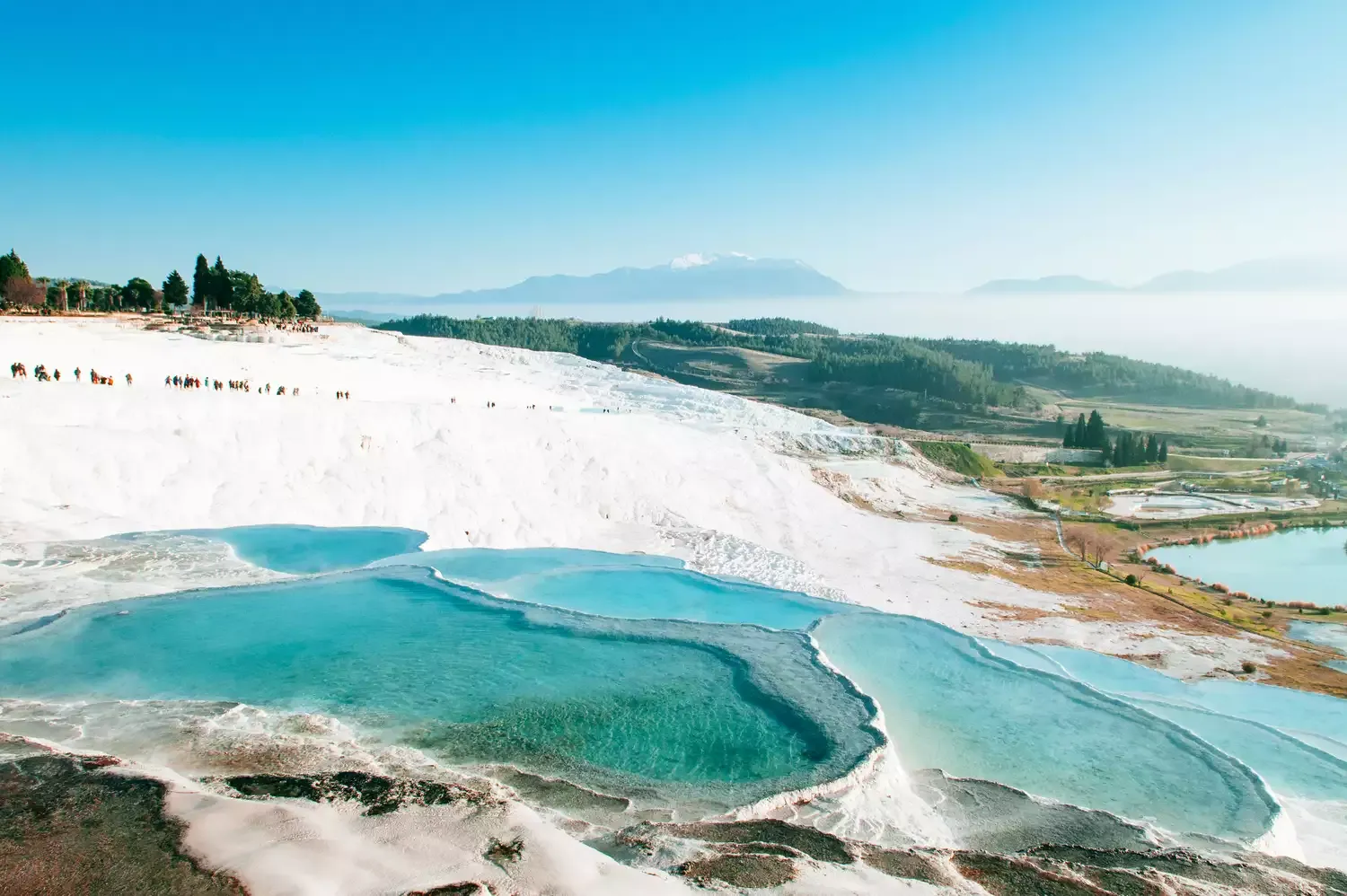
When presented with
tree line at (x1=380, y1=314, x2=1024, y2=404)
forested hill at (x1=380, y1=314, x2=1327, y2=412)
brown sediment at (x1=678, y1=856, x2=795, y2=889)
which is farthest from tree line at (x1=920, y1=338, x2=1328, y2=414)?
brown sediment at (x1=678, y1=856, x2=795, y2=889)

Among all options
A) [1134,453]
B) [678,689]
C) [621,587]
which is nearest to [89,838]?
[678,689]

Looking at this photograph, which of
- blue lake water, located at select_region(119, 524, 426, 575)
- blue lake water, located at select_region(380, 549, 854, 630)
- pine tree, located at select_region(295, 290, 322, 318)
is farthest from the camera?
pine tree, located at select_region(295, 290, 322, 318)

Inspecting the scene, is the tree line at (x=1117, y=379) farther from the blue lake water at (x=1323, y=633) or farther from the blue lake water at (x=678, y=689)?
the blue lake water at (x=678, y=689)

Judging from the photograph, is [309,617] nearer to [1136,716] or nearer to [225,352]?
[1136,716]

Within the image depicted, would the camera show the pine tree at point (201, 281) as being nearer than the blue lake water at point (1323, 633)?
No

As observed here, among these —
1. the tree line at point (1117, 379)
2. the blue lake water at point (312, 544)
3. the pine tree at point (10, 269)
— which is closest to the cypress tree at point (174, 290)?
the pine tree at point (10, 269)

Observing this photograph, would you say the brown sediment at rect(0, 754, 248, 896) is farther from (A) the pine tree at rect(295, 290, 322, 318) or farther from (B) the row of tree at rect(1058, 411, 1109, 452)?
(B) the row of tree at rect(1058, 411, 1109, 452)

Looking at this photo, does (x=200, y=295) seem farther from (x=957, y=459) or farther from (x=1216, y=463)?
(x=1216, y=463)
